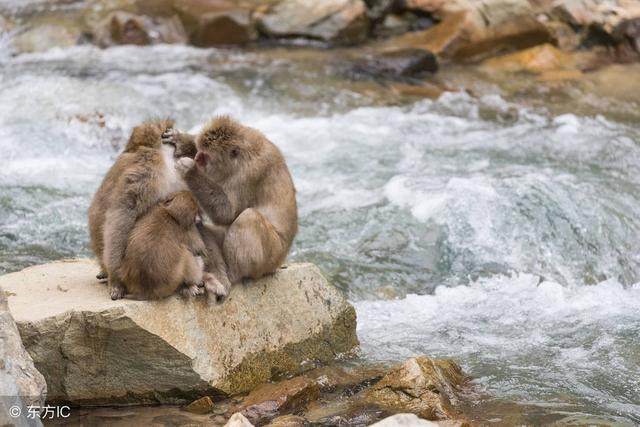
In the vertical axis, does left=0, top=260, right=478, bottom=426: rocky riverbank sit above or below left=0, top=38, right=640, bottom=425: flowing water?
above

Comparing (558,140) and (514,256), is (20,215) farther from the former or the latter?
(558,140)

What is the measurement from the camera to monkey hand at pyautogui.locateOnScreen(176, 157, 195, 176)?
219 inches

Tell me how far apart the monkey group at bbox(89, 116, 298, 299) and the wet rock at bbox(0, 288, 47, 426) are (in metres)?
0.87

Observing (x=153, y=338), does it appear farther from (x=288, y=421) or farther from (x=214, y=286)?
(x=288, y=421)

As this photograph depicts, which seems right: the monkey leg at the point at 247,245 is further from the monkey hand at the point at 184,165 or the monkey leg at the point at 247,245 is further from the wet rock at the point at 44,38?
the wet rock at the point at 44,38

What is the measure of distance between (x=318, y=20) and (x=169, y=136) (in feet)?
35.2

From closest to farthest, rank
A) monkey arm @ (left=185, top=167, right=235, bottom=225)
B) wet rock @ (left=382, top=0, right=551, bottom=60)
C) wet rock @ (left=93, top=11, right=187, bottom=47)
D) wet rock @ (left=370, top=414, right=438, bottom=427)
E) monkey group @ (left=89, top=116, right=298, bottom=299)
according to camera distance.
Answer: wet rock @ (left=370, top=414, right=438, bottom=427)
monkey group @ (left=89, top=116, right=298, bottom=299)
monkey arm @ (left=185, top=167, right=235, bottom=225)
wet rock @ (left=93, top=11, right=187, bottom=47)
wet rock @ (left=382, top=0, right=551, bottom=60)

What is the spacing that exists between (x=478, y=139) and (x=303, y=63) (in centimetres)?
386

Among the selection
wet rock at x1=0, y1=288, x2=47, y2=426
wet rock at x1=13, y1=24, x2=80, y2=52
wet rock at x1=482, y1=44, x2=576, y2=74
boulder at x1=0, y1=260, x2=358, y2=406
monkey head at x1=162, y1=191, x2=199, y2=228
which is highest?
monkey head at x1=162, y1=191, x2=199, y2=228

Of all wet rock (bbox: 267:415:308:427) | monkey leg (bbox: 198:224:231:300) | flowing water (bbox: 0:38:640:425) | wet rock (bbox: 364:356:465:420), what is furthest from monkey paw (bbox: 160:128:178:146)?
flowing water (bbox: 0:38:640:425)

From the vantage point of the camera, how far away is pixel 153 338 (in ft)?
17.0

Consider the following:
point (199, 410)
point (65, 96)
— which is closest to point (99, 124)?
point (65, 96)

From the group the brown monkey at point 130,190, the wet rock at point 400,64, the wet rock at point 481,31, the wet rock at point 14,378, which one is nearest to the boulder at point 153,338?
the brown monkey at point 130,190

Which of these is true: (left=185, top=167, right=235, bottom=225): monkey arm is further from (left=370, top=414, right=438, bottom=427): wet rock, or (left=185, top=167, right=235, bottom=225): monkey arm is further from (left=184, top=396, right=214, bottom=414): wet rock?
(left=370, top=414, right=438, bottom=427): wet rock
